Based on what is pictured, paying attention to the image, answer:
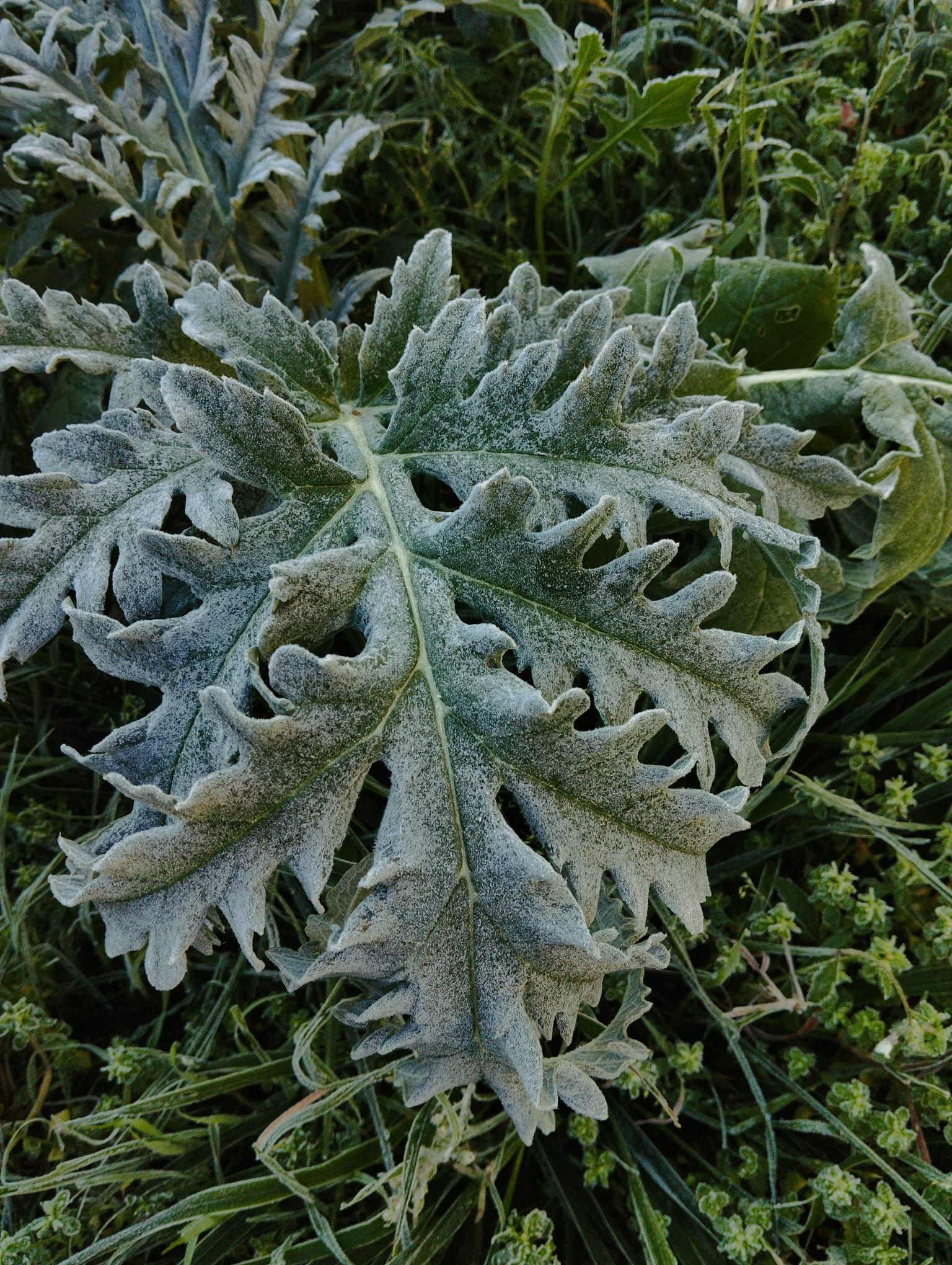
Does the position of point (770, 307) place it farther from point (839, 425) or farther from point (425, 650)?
point (425, 650)

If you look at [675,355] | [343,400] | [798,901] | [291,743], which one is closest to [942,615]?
[798,901]

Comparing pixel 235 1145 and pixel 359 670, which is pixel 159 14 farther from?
pixel 235 1145

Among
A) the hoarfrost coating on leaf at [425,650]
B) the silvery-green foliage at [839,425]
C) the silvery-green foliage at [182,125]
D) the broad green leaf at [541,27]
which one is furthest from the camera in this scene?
the broad green leaf at [541,27]

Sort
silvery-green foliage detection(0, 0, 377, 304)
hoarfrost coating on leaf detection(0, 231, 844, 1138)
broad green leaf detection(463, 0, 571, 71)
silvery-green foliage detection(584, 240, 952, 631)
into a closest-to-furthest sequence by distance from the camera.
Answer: hoarfrost coating on leaf detection(0, 231, 844, 1138), silvery-green foliage detection(584, 240, 952, 631), silvery-green foliage detection(0, 0, 377, 304), broad green leaf detection(463, 0, 571, 71)

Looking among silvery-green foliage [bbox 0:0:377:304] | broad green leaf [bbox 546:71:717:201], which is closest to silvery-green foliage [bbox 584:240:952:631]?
broad green leaf [bbox 546:71:717:201]

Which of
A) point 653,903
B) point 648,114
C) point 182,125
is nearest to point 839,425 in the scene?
point 648,114

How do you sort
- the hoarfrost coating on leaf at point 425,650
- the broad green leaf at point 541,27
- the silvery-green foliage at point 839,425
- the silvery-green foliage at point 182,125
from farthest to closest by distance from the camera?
the broad green leaf at point 541,27 < the silvery-green foliage at point 182,125 < the silvery-green foliage at point 839,425 < the hoarfrost coating on leaf at point 425,650

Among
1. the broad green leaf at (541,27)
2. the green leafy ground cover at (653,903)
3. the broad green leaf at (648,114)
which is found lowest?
the green leafy ground cover at (653,903)

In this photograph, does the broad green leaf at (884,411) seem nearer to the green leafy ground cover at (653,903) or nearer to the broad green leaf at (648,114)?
the green leafy ground cover at (653,903)

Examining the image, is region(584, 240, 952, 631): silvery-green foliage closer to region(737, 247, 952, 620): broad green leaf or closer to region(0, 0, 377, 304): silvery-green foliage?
region(737, 247, 952, 620): broad green leaf

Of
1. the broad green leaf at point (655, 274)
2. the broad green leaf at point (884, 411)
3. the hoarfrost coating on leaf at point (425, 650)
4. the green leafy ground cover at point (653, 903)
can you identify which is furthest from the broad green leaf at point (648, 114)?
the hoarfrost coating on leaf at point (425, 650)
